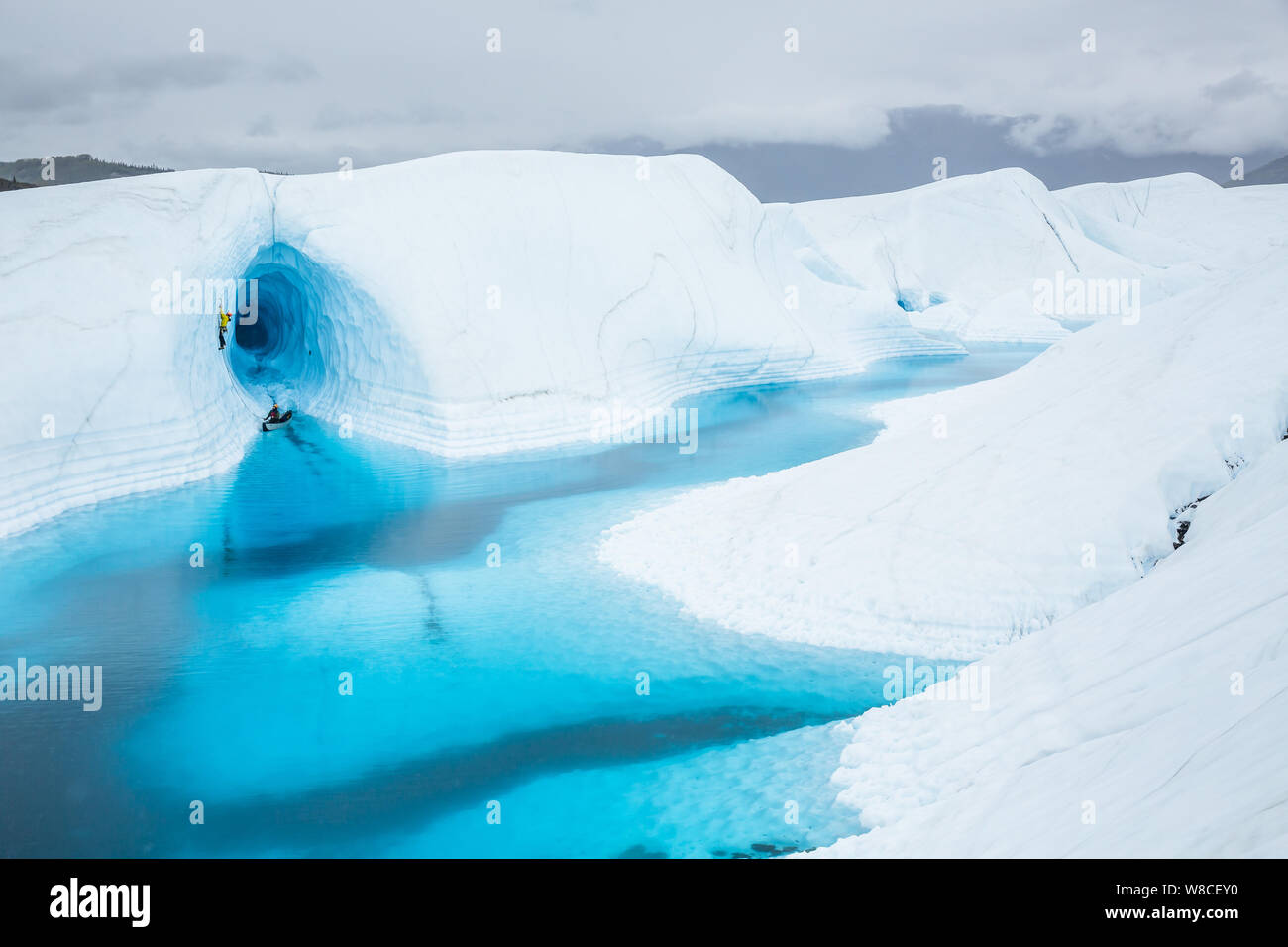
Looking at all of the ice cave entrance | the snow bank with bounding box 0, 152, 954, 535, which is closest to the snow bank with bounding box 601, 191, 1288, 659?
the snow bank with bounding box 0, 152, 954, 535

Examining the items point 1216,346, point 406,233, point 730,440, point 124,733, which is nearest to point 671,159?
point 406,233

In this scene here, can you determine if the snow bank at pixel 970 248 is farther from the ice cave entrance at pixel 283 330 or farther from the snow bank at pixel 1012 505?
the snow bank at pixel 1012 505

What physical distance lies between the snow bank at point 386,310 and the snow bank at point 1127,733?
30.9 ft

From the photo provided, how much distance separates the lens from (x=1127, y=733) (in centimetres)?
349

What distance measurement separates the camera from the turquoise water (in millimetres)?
4578

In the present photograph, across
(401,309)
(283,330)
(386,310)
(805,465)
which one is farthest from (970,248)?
A: (805,465)

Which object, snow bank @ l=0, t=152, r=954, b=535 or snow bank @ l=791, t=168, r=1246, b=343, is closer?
snow bank @ l=0, t=152, r=954, b=535

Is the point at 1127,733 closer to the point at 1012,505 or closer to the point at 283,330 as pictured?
the point at 1012,505

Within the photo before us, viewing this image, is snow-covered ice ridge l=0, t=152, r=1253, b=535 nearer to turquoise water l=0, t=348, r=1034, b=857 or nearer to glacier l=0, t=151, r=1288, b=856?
glacier l=0, t=151, r=1288, b=856

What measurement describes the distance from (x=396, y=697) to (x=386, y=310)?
33.8 ft

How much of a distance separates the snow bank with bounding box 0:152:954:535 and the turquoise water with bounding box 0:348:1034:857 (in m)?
1.73

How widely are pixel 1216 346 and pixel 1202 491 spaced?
1729 mm

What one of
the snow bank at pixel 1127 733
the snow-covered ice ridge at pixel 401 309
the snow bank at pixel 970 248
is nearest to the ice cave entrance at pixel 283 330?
the snow-covered ice ridge at pixel 401 309
